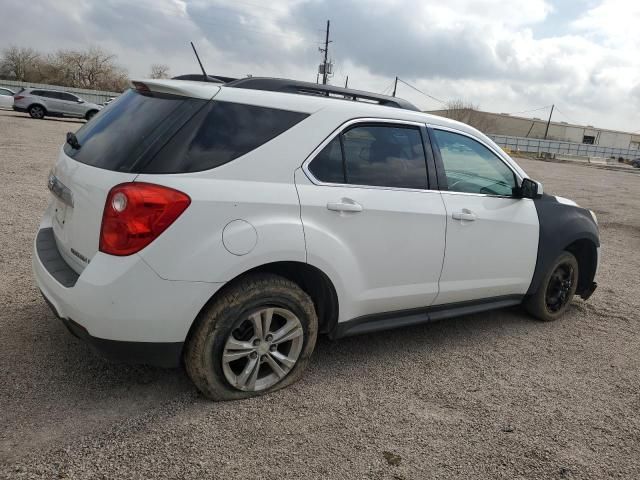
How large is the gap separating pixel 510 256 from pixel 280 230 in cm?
215

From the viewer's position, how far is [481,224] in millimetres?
3668

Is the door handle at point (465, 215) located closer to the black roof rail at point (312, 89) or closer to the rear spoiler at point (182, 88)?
the black roof rail at point (312, 89)

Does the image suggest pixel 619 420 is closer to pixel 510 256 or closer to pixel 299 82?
pixel 510 256

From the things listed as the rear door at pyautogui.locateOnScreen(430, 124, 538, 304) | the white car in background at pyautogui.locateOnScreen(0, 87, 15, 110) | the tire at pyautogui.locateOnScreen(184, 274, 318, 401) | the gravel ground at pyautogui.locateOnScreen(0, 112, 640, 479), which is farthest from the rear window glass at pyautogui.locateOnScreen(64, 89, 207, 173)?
the white car in background at pyautogui.locateOnScreen(0, 87, 15, 110)

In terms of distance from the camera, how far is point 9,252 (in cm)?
495

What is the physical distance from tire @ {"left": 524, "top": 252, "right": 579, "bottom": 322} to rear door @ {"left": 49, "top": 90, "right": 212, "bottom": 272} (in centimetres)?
338

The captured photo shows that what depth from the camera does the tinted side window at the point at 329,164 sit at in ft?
9.51

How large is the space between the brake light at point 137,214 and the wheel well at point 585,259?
3817 millimetres

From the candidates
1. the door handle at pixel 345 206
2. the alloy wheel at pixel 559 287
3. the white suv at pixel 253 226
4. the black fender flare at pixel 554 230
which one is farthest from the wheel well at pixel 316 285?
the alloy wheel at pixel 559 287

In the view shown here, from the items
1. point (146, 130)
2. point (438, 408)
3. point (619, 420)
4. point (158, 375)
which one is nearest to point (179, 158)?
point (146, 130)

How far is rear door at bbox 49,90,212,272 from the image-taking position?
251 centimetres

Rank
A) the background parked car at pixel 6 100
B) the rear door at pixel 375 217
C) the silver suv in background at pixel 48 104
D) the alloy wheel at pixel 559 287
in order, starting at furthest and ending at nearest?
the background parked car at pixel 6 100 < the silver suv in background at pixel 48 104 < the alloy wheel at pixel 559 287 < the rear door at pixel 375 217

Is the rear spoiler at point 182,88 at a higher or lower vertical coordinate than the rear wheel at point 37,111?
higher

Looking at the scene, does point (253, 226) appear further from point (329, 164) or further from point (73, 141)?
point (73, 141)
